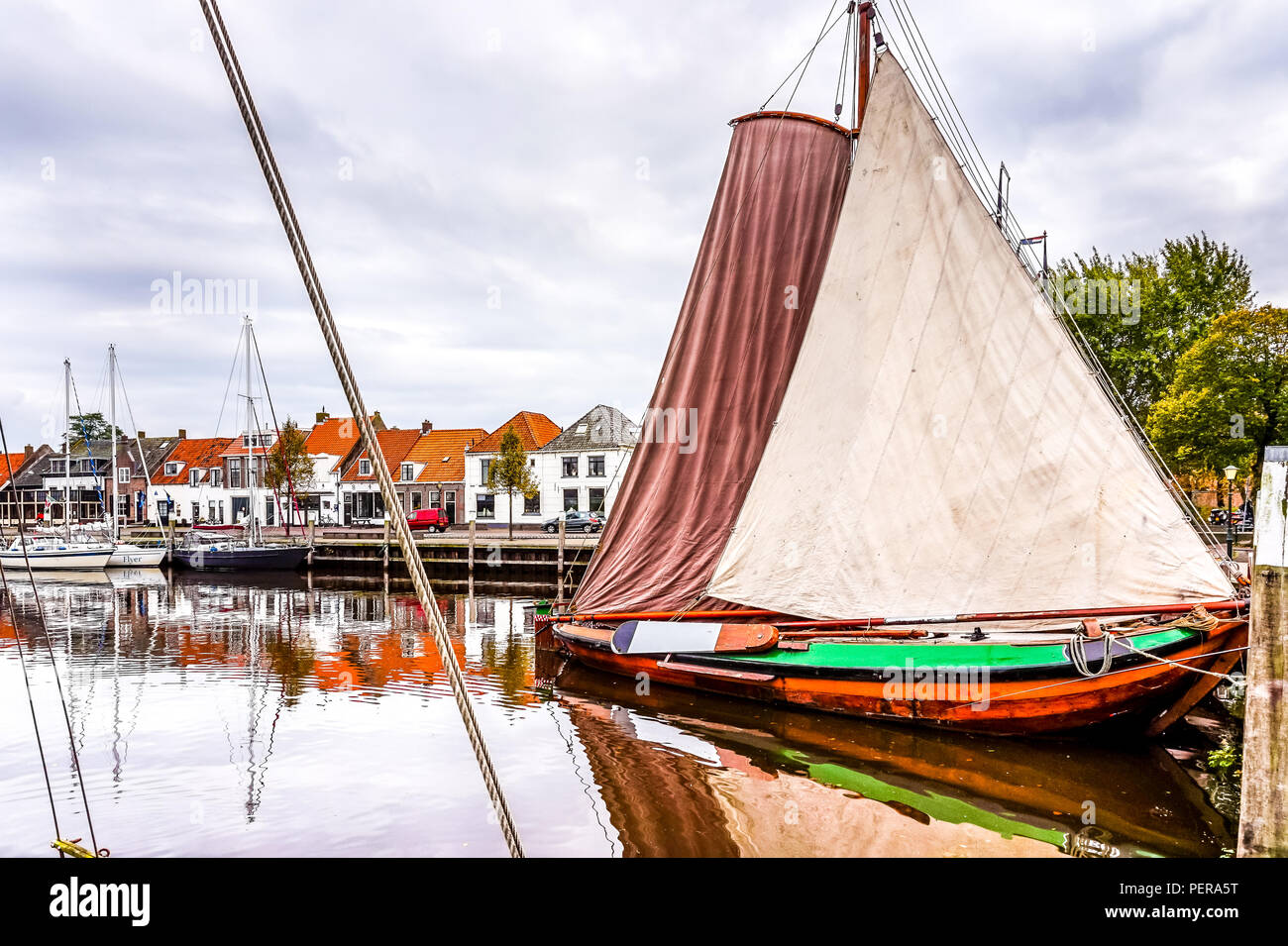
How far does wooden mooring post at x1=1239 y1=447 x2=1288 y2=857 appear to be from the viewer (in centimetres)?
456

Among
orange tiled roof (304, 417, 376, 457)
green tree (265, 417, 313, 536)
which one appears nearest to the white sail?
green tree (265, 417, 313, 536)

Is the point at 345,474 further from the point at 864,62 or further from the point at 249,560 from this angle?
the point at 864,62

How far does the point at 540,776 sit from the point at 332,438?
51.6 meters

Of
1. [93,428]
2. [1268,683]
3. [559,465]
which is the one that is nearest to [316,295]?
[1268,683]

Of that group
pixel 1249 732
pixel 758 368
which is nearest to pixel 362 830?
pixel 1249 732

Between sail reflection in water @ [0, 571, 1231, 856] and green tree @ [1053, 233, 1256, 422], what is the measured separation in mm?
25514

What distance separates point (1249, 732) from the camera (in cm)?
471

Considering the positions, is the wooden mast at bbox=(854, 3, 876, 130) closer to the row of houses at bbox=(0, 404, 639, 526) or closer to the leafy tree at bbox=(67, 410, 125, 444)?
the row of houses at bbox=(0, 404, 639, 526)

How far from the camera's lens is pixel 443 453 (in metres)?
52.5

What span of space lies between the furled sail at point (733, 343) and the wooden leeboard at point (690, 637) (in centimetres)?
49
